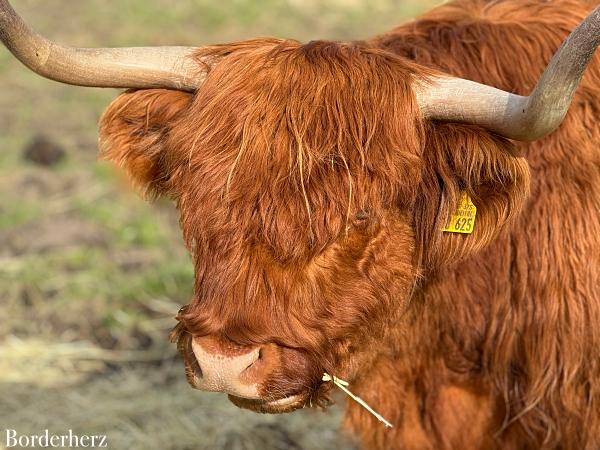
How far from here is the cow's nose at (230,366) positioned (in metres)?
2.75

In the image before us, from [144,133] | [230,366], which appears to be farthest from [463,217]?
[144,133]

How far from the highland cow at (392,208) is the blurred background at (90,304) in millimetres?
798

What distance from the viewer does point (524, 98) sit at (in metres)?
2.77

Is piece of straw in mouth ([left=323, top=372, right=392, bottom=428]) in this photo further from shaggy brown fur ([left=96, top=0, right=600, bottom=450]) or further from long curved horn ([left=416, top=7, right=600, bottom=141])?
long curved horn ([left=416, top=7, right=600, bottom=141])

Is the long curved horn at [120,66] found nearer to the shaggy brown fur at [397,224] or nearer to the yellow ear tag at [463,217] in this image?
the shaggy brown fur at [397,224]

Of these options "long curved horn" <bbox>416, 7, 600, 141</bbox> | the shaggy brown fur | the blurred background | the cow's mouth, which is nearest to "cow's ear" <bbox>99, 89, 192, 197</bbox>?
the shaggy brown fur

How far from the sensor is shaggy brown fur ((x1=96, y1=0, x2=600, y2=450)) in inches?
111

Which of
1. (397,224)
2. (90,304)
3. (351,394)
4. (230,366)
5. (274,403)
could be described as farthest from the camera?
(90,304)

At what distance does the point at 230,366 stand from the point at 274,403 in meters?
0.23

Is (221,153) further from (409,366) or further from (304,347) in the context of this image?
(409,366)

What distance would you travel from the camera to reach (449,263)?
3188 millimetres

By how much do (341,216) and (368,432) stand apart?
4.47 feet

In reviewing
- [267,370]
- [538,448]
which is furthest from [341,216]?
[538,448]

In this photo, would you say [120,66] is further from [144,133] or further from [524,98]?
[524,98]
